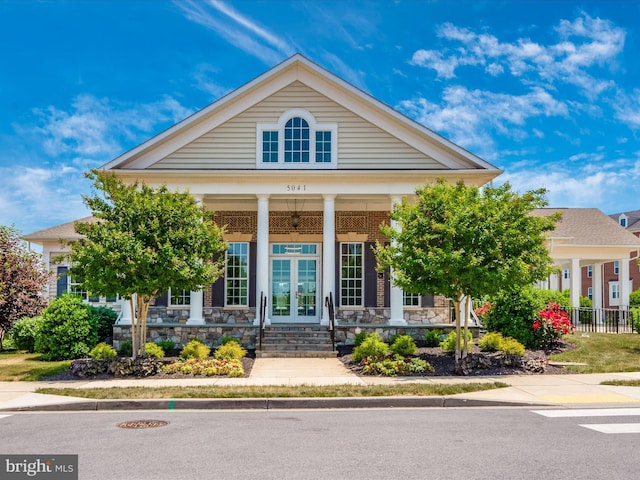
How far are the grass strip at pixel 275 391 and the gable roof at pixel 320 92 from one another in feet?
28.2

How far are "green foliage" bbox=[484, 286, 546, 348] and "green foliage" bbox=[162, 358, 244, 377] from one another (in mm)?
7695

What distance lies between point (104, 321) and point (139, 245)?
19.4 ft

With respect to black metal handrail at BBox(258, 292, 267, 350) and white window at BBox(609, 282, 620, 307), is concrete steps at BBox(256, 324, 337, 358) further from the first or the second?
white window at BBox(609, 282, 620, 307)

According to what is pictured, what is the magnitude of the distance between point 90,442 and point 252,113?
13179 millimetres

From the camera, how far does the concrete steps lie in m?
16.7

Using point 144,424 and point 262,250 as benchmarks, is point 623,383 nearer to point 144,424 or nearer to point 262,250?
point 144,424

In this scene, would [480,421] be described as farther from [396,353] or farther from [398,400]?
[396,353]

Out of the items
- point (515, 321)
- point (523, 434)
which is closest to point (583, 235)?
point (515, 321)

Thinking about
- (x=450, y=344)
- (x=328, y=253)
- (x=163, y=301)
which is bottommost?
(x=450, y=344)

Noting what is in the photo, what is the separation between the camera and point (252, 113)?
62.6ft

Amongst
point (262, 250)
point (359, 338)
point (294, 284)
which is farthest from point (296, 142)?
point (359, 338)

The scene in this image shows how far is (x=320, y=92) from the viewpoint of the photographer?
19094 mm

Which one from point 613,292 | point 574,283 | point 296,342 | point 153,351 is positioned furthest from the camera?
point 613,292

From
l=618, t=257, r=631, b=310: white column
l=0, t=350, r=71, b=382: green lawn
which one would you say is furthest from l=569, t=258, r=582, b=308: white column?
l=0, t=350, r=71, b=382: green lawn
